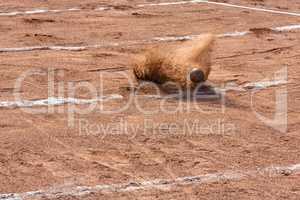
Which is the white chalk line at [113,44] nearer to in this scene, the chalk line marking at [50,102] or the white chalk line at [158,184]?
the chalk line marking at [50,102]

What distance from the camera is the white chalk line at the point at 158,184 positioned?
4842 millimetres

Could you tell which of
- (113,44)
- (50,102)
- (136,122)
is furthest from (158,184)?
(113,44)

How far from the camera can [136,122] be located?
632 centimetres

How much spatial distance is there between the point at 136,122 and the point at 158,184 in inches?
52.1

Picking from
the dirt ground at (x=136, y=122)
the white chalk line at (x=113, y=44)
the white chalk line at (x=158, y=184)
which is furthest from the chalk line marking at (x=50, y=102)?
Answer: the white chalk line at (x=113, y=44)

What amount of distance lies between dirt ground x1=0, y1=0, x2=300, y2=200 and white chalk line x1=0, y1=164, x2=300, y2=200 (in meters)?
0.05

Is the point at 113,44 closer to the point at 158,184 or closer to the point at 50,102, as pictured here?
the point at 50,102

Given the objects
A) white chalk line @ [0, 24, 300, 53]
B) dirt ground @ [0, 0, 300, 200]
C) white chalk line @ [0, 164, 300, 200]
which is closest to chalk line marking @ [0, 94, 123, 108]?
dirt ground @ [0, 0, 300, 200]

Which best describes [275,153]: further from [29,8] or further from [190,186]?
[29,8]

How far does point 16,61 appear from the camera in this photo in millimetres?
8352

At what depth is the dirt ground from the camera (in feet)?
17.0

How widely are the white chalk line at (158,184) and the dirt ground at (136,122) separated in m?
0.05

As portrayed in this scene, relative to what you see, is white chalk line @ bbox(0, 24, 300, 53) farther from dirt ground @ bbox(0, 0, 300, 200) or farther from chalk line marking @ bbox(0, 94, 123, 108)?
chalk line marking @ bbox(0, 94, 123, 108)

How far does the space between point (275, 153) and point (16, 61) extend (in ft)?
12.4
